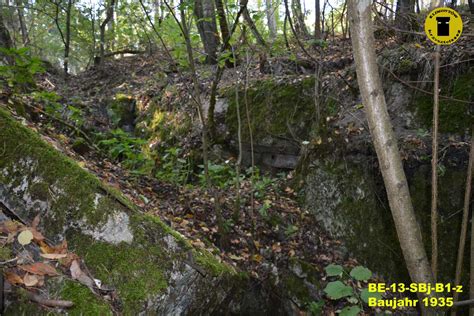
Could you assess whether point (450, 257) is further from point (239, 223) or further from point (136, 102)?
point (136, 102)

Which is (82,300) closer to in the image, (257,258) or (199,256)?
(199,256)

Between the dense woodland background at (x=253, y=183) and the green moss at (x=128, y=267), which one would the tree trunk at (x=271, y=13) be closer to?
the dense woodland background at (x=253, y=183)

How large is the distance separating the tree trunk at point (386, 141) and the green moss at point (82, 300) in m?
1.99

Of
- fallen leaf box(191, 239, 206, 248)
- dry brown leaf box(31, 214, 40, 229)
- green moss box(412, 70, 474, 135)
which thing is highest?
green moss box(412, 70, 474, 135)

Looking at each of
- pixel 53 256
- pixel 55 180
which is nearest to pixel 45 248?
pixel 53 256

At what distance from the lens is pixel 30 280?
1.83m

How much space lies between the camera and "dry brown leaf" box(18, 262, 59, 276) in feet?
6.12

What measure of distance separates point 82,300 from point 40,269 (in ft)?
0.95

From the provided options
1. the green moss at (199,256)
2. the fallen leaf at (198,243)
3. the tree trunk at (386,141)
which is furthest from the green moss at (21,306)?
the tree trunk at (386,141)

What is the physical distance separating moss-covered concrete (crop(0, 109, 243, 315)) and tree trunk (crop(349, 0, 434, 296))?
55.6 inches

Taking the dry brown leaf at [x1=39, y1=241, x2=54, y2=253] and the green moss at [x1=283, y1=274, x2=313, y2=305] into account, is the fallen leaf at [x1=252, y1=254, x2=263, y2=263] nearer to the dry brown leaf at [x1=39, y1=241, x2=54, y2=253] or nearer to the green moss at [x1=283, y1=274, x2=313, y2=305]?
the green moss at [x1=283, y1=274, x2=313, y2=305]

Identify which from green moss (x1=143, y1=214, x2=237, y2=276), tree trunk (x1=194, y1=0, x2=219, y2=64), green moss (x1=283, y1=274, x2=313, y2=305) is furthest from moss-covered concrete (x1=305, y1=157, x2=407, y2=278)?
tree trunk (x1=194, y1=0, x2=219, y2=64)

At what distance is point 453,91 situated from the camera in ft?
13.5

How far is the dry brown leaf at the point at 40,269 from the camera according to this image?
6.12 ft
